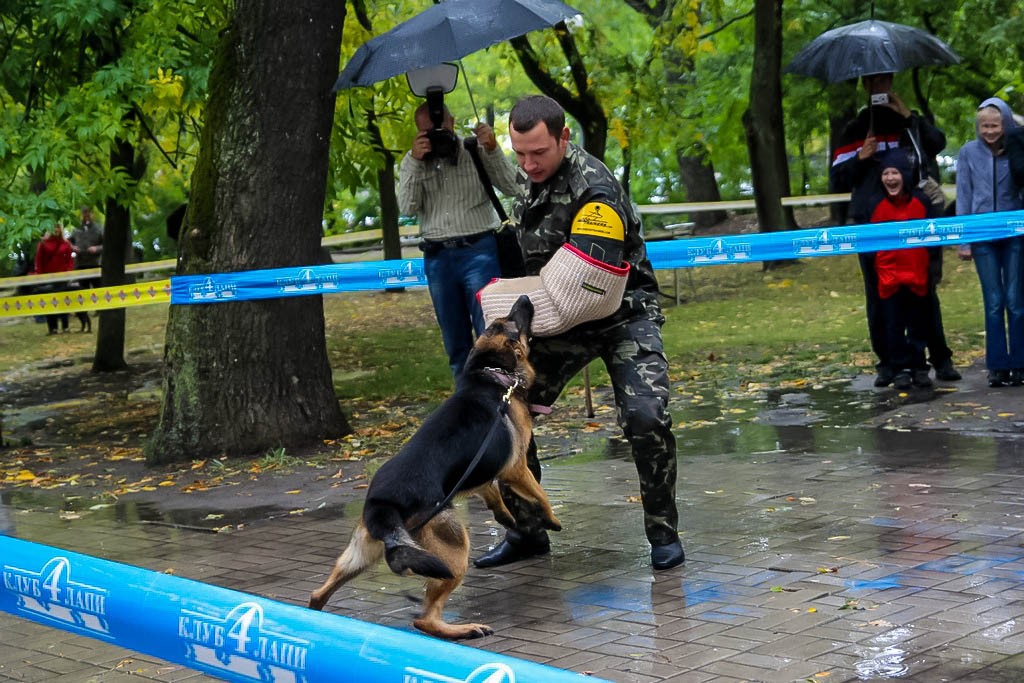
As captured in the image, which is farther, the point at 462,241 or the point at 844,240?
the point at 844,240

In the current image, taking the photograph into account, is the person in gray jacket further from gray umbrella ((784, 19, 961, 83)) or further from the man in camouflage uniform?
the man in camouflage uniform

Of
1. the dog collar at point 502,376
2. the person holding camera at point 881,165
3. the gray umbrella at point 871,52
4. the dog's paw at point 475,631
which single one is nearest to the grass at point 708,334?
the person holding camera at point 881,165

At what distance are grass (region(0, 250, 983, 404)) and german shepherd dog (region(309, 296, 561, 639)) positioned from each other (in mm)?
6350

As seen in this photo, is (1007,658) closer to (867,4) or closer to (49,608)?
(49,608)

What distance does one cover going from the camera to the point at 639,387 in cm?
554

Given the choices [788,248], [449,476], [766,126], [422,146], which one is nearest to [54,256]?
[766,126]

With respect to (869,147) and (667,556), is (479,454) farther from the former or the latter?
(869,147)

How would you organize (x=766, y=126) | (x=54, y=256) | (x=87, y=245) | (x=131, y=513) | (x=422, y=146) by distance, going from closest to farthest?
(x=131, y=513), (x=422, y=146), (x=766, y=126), (x=54, y=256), (x=87, y=245)

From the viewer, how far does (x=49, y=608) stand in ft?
10.6

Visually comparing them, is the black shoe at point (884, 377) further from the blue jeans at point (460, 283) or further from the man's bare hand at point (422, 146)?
the man's bare hand at point (422, 146)

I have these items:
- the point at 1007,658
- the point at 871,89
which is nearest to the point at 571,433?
the point at 871,89

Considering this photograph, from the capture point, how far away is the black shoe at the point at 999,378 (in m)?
9.77

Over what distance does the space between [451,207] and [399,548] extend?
4.54 meters

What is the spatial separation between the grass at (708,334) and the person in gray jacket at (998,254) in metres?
1.39
